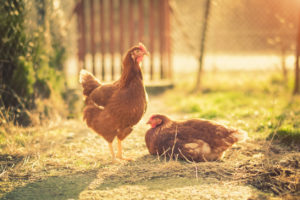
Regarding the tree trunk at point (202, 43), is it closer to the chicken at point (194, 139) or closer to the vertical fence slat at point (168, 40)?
the vertical fence slat at point (168, 40)

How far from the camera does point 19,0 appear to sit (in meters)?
4.83

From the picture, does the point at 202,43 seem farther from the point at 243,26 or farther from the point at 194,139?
the point at 194,139

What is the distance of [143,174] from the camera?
327 cm

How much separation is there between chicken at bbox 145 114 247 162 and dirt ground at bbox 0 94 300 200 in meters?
0.12

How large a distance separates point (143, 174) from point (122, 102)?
2.66 ft

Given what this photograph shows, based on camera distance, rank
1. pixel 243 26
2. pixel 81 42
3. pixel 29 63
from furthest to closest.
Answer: pixel 243 26, pixel 81 42, pixel 29 63

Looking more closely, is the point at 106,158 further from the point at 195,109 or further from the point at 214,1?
the point at 214,1

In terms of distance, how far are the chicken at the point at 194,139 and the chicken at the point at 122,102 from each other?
35 cm

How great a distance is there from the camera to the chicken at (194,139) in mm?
3572

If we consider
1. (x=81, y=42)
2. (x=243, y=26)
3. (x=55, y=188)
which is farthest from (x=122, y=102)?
(x=243, y=26)

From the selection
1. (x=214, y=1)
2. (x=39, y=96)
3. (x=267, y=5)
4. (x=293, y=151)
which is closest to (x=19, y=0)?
(x=39, y=96)

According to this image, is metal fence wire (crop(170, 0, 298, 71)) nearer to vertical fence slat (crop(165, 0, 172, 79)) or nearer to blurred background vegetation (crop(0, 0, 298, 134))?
blurred background vegetation (crop(0, 0, 298, 134))

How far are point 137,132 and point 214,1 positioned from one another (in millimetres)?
4552

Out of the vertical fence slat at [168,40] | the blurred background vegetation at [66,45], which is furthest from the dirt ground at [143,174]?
the vertical fence slat at [168,40]
